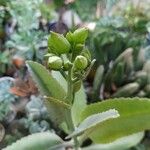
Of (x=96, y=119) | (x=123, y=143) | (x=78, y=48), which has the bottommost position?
(x=123, y=143)

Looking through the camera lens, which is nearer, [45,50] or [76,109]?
[76,109]

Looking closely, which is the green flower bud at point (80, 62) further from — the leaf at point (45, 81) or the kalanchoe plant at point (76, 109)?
the leaf at point (45, 81)

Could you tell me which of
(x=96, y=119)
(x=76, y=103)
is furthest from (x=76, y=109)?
(x=96, y=119)

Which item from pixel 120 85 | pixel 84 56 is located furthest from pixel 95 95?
pixel 84 56

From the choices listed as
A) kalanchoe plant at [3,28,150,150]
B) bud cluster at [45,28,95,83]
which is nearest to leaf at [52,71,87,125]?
kalanchoe plant at [3,28,150,150]

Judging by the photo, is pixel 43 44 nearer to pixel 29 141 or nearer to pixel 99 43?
pixel 99 43

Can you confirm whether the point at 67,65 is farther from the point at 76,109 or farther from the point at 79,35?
the point at 76,109
